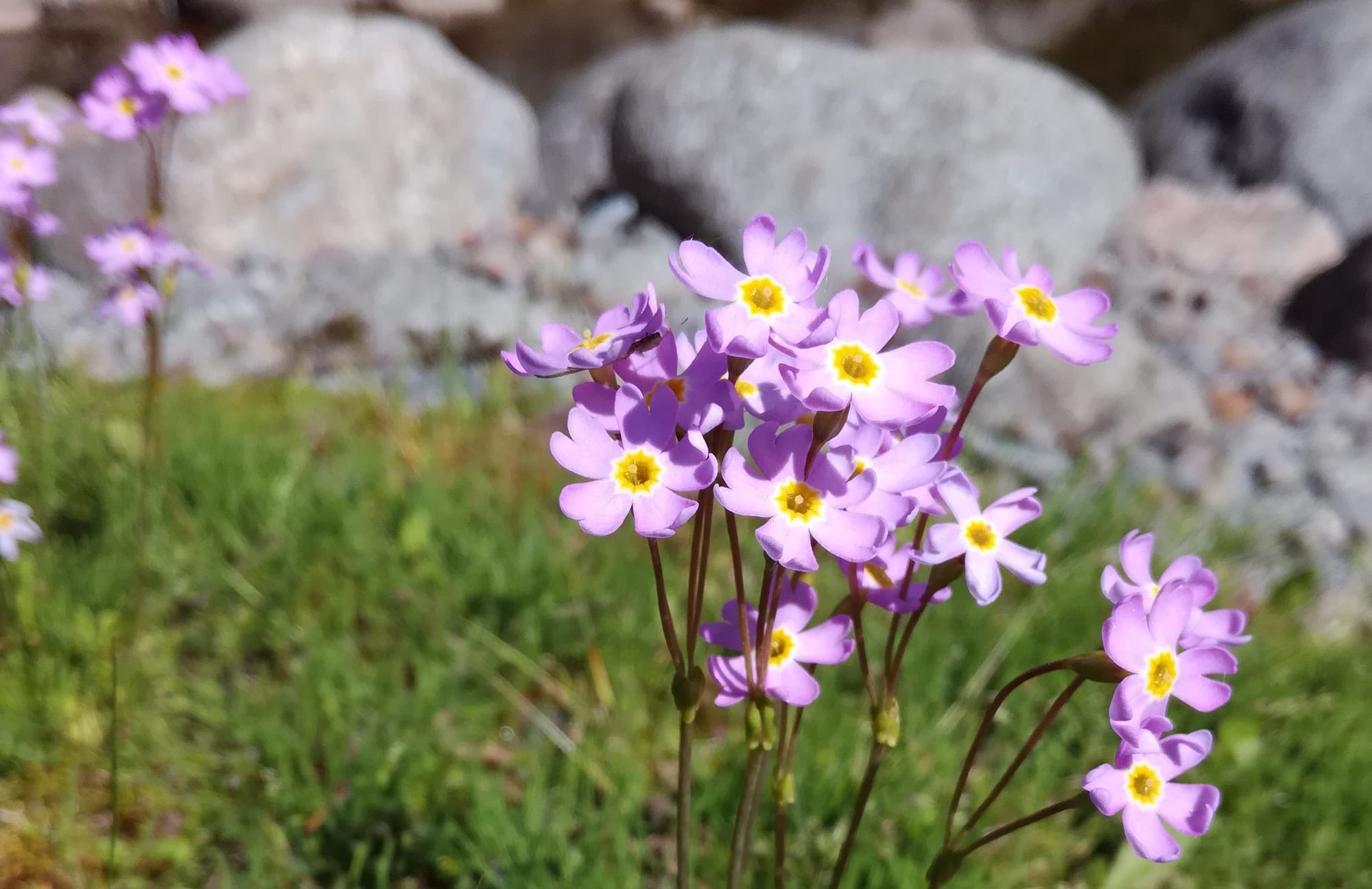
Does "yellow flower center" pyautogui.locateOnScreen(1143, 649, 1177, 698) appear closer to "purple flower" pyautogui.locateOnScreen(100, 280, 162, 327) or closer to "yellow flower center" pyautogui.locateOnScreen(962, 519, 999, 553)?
"yellow flower center" pyautogui.locateOnScreen(962, 519, 999, 553)

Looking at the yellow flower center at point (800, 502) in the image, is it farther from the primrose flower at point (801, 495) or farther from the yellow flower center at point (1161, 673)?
the yellow flower center at point (1161, 673)

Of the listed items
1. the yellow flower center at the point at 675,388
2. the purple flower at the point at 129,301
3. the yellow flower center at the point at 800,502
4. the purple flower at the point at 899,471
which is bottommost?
the purple flower at the point at 129,301

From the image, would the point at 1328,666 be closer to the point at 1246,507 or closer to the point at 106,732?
the point at 1246,507

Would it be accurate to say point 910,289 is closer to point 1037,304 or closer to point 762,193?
point 1037,304

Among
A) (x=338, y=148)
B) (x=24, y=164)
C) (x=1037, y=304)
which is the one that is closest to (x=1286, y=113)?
(x=338, y=148)

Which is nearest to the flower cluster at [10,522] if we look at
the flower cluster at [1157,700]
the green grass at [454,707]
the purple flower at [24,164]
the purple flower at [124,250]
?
the green grass at [454,707]

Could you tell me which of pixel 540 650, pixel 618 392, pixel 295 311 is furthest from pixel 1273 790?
pixel 295 311
